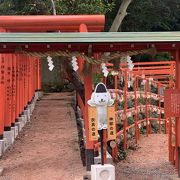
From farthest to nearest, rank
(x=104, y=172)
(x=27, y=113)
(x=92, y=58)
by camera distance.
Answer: (x=27, y=113) < (x=92, y=58) < (x=104, y=172)

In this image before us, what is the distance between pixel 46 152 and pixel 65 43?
4.01 meters

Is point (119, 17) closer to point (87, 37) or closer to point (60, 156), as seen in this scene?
point (60, 156)

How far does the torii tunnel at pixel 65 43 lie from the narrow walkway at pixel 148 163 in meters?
0.58

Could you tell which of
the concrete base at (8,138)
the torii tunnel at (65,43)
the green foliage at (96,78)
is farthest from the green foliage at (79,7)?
the green foliage at (96,78)

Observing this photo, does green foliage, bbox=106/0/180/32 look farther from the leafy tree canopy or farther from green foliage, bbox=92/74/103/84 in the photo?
green foliage, bbox=92/74/103/84

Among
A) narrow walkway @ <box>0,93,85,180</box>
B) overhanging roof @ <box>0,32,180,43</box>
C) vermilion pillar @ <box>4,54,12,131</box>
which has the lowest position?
narrow walkway @ <box>0,93,85,180</box>

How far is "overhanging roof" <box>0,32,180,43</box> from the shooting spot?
8.48 metres

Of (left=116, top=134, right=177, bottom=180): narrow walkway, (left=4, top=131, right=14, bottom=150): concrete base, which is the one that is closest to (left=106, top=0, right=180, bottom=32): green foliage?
(left=116, top=134, right=177, bottom=180): narrow walkway

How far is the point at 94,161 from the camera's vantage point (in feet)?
32.5

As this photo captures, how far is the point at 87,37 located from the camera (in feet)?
28.3

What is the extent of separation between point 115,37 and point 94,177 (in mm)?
2698

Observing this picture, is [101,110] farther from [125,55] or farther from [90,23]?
[90,23]

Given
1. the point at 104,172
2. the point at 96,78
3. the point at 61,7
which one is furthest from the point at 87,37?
the point at 61,7

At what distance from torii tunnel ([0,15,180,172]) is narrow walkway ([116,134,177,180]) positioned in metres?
0.58
